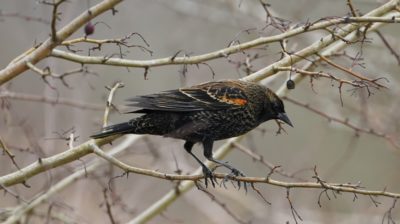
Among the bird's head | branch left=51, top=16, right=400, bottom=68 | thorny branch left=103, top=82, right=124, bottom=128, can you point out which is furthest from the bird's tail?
the bird's head

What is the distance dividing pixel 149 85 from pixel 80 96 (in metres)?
3.99

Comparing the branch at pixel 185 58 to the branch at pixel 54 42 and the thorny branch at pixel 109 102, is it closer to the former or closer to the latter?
the branch at pixel 54 42

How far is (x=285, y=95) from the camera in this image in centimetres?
632

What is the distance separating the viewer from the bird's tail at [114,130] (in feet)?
15.9

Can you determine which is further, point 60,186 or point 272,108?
point 60,186

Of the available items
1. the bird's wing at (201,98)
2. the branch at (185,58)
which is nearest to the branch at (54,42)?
the branch at (185,58)

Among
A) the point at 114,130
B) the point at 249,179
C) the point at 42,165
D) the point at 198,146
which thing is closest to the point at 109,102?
the point at 114,130

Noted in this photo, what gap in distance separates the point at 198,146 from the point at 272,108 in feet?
18.1

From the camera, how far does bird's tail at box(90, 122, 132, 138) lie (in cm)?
485

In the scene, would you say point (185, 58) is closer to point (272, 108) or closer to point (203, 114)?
point (203, 114)

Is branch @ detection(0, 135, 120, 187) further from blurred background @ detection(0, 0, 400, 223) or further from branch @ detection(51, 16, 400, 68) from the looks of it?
branch @ detection(51, 16, 400, 68)

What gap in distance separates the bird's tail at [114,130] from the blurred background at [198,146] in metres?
0.39

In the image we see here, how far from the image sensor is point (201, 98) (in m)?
5.40

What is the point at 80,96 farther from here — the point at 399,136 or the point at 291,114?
the point at 291,114
